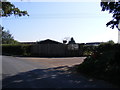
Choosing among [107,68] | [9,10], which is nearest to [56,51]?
[9,10]

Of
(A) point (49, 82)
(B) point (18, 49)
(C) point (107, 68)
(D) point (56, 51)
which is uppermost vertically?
(B) point (18, 49)

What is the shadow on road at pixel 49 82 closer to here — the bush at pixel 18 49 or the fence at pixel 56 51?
the fence at pixel 56 51

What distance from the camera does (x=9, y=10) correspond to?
1809 cm

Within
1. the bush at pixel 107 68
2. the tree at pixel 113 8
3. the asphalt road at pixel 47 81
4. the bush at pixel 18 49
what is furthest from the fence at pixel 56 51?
the asphalt road at pixel 47 81

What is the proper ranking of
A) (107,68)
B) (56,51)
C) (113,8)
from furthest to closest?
(56,51) → (113,8) → (107,68)

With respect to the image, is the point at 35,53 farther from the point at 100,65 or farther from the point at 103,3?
the point at 100,65

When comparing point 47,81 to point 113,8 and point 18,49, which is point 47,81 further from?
point 18,49

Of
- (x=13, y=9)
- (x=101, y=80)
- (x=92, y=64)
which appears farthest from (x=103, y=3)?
(x=101, y=80)

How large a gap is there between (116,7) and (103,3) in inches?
50.3

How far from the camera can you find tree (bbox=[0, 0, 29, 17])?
17.0m

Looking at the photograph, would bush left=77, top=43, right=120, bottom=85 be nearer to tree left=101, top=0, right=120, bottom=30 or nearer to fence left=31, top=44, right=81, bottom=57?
tree left=101, top=0, right=120, bottom=30

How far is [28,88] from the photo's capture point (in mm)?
9609

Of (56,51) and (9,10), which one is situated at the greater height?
(9,10)

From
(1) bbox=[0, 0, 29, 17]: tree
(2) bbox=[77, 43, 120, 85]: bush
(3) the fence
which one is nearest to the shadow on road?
(2) bbox=[77, 43, 120, 85]: bush
